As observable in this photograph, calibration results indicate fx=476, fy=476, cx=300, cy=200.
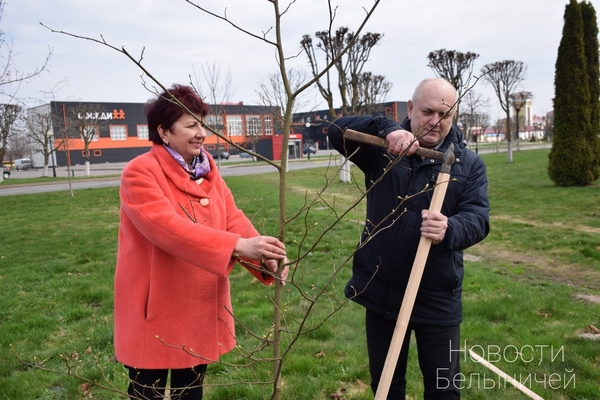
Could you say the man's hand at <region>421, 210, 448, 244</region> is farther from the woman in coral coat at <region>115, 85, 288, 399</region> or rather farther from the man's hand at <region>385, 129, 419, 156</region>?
the woman in coral coat at <region>115, 85, 288, 399</region>

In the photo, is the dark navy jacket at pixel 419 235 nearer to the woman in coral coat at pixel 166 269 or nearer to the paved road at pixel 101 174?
the woman in coral coat at pixel 166 269

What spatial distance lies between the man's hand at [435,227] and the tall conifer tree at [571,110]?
Answer: 42.9ft

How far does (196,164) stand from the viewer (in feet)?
7.16

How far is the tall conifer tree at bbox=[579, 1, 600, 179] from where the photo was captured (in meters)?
13.3

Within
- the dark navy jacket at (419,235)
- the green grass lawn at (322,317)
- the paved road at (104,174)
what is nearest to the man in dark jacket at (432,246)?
the dark navy jacket at (419,235)

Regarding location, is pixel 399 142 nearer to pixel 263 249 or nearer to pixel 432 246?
pixel 432 246

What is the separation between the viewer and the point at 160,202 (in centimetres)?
Result: 188

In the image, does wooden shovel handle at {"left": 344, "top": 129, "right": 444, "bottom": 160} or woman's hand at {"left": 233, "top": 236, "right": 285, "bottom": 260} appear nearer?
woman's hand at {"left": 233, "top": 236, "right": 285, "bottom": 260}

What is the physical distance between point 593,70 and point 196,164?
15090 mm

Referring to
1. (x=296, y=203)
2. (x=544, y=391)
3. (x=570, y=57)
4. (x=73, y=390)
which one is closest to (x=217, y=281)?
(x=73, y=390)

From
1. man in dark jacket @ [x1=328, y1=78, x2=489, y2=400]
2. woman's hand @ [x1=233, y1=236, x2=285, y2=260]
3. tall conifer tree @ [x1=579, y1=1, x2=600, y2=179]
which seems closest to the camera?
woman's hand @ [x1=233, y1=236, x2=285, y2=260]

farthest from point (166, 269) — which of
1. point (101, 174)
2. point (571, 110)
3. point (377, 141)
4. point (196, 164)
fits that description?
point (101, 174)

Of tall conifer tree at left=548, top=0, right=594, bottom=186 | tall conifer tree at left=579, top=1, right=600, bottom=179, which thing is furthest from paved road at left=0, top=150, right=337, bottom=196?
tall conifer tree at left=579, top=1, right=600, bottom=179

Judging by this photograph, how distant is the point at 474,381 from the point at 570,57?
43.3ft
